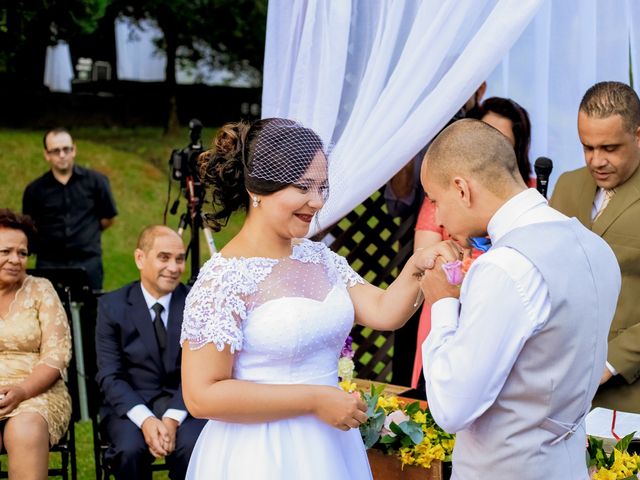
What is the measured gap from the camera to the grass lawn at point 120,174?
12227 millimetres

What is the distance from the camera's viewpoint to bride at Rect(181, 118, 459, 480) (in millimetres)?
2674

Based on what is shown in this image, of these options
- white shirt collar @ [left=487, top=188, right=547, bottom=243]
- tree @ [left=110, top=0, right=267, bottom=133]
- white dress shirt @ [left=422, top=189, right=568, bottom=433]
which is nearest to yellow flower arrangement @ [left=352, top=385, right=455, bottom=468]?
white dress shirt @ [left=422, top=189, right=568, bottom=433]

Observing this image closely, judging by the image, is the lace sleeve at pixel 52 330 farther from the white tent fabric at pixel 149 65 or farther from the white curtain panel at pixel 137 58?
the white curtain panel at pixel 137 58

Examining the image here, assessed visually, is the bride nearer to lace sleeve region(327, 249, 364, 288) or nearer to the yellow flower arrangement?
lace sleeve region(327, 249, 364, 288)

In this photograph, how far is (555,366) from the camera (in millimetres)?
2246

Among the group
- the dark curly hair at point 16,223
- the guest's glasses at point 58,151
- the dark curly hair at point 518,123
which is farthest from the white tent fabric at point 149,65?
the dark curly hair at point 518,123

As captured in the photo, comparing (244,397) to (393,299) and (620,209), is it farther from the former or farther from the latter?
(620,209)

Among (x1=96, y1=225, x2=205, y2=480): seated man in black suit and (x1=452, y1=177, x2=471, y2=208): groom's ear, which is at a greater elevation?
(x1=452, y1=177, x2=471, y2=208): groom's ear

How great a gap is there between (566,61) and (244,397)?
2.70 metres

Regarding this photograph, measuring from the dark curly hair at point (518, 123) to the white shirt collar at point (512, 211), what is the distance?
214 centimetres

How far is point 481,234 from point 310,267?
27.5 inches

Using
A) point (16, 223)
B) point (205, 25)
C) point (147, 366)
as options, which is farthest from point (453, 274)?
point (205, 25)

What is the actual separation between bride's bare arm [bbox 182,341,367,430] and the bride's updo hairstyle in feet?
1.61

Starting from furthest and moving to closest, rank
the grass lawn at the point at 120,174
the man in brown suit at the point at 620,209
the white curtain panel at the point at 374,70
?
1. the grass lawn at the point at 120,174
2. the white curtain panel at the point at 374,70
3. the man in brown suit at the point at 620,209
